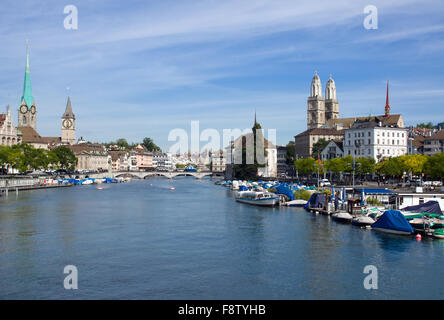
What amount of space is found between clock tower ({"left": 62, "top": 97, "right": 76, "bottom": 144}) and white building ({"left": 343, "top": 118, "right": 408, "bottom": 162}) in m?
121

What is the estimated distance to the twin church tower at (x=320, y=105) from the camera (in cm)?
16900

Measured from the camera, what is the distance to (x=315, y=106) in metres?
169

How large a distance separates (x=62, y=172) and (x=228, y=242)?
106 m

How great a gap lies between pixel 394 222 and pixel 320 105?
453 feet

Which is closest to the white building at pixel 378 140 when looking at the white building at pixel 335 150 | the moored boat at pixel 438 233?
the white building at pixel 335 150

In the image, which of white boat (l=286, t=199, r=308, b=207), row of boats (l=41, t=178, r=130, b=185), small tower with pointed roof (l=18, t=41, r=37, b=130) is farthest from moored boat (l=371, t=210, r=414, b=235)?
small tower with pointed roof (l=18, t=41, r=37, b=130)

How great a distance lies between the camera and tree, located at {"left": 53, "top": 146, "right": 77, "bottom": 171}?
401 feet

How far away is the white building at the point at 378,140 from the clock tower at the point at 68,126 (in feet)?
397

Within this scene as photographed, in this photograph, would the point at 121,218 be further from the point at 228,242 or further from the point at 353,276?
the point at 353,276

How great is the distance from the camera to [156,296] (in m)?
20.8

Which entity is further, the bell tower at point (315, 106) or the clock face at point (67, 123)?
the clock face at point (67, 123)

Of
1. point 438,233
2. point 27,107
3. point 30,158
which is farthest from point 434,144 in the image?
point 27,107

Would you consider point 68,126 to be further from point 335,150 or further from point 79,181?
point 335,150

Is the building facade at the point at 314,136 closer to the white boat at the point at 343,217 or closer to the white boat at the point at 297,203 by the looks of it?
the white boat at the point at 297,203
